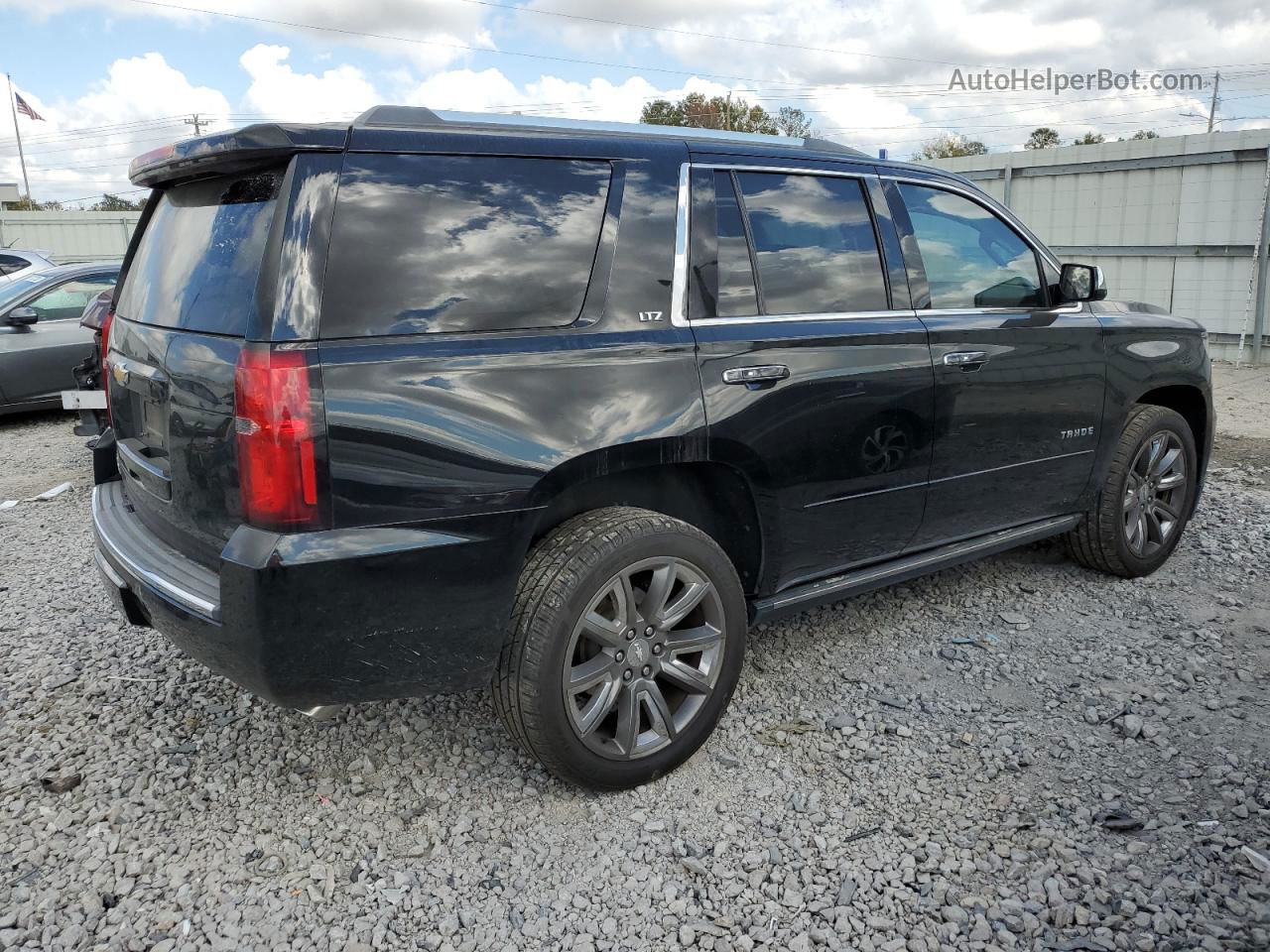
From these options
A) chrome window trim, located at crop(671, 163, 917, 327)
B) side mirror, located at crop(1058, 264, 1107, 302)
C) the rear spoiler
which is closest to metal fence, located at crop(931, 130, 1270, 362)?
side mirror, located at crop(1058, 264, 1107, 302)

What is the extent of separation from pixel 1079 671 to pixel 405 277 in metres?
2.87

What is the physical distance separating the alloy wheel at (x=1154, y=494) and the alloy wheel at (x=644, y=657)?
2.54 meters

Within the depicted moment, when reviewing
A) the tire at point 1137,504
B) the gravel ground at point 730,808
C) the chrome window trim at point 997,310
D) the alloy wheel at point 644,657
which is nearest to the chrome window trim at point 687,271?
the chrome window trim at point 997,310

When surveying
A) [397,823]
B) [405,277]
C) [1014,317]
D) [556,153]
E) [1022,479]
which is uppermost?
[556,153]

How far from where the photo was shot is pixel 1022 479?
403cm

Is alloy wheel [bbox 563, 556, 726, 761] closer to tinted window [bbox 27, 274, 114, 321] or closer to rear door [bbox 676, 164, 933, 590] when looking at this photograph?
rear door [bbox 676, 164, 933, 590]

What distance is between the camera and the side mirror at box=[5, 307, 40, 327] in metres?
8.93

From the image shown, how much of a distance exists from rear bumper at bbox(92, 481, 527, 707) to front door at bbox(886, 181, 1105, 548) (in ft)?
Result: 6.10

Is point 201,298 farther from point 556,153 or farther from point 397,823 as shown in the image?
point 397,823

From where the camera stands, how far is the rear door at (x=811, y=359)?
307 centimetres

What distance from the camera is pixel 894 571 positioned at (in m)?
3.66

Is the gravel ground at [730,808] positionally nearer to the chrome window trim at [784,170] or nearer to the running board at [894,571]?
the running board at [894,571]

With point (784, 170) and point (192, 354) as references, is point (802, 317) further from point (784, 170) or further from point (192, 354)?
point (192, 354)

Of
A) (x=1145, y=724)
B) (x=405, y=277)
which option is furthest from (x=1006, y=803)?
(x=405, y=277)
